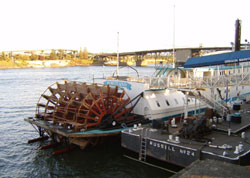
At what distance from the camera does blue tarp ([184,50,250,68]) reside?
17.7 metres

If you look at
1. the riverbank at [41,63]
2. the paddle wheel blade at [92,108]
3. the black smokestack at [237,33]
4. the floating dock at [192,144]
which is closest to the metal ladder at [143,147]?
the floating dock at [192,144]

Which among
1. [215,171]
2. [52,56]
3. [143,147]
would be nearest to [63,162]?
[143,147]

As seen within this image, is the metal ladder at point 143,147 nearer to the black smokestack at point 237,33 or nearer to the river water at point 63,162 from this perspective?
the river water at point 63,162

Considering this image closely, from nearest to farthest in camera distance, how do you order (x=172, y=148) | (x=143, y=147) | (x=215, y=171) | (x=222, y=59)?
(x=215, y=171)
(x=172, y=148)
(x=143, y=147)
(x=222, y=59)

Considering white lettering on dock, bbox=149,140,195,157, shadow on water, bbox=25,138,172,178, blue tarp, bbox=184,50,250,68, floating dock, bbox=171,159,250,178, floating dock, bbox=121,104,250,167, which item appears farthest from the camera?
blue tarp, bbox=184,50,250,68

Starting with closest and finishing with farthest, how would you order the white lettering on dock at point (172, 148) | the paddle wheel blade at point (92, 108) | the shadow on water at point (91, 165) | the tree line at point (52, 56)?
the white lettering on dock at point (172, 148) < the shadow on water at point (91, 165) < the paddle wheel blade at point (92, 108) < the tree line at point (52, 56)

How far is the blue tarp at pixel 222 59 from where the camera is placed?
17703 mm

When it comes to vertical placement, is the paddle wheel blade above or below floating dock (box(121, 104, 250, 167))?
above

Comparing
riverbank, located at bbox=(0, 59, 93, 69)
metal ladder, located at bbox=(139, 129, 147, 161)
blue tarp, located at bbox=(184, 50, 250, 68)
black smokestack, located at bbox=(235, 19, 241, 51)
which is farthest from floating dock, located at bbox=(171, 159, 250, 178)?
riverbank, located at bbox=(0, 59, 93, 69)

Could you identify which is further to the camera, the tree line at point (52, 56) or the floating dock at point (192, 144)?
the tree line at point (52, 56)

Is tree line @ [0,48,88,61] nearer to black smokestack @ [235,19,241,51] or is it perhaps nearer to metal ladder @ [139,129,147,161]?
black smokestack @ [235,19,241,51]

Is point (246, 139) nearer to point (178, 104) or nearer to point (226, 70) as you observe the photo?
point (178, 104)

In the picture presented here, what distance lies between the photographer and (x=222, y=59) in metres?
18.6

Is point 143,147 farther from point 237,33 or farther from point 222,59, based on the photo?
point 237,33
